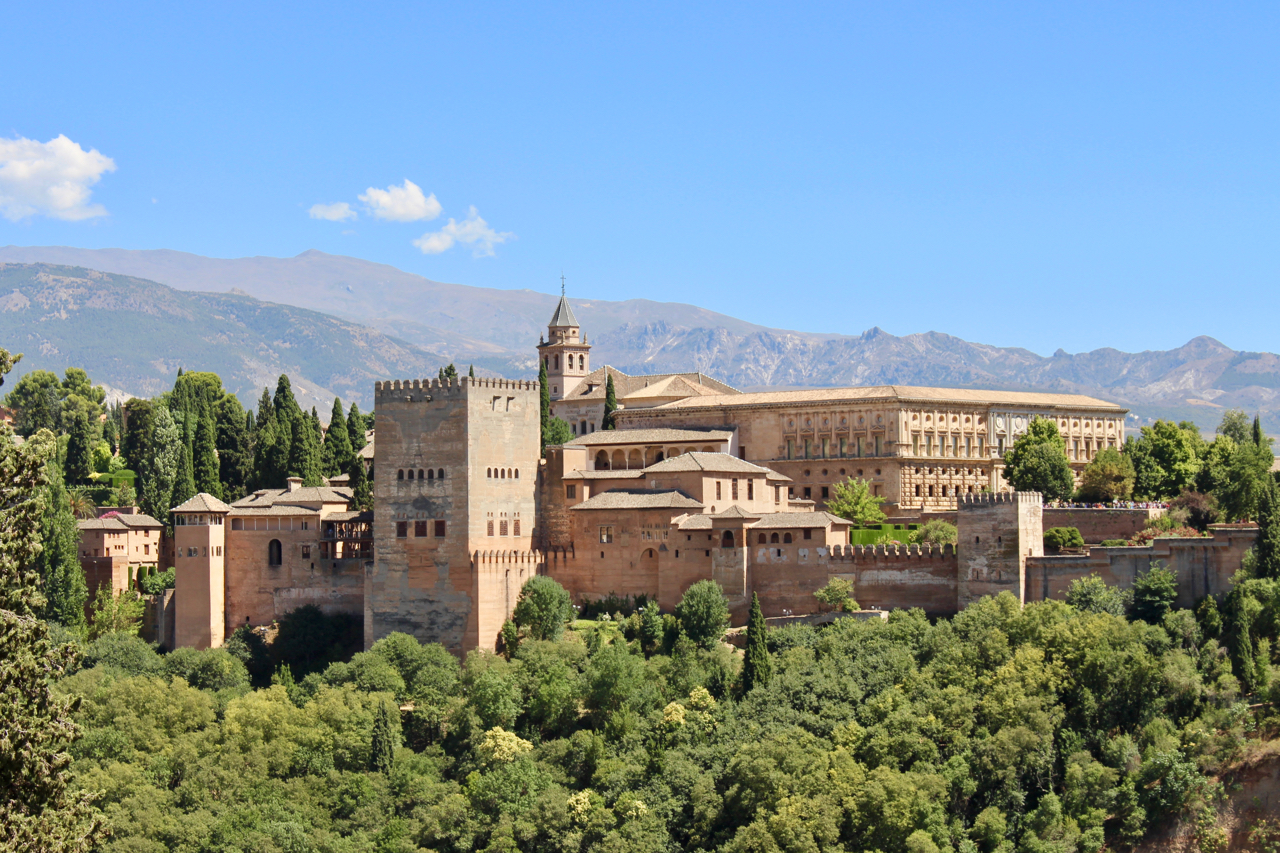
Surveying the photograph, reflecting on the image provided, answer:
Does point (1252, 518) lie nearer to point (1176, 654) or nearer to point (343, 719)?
point (1176, 654)

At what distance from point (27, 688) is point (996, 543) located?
146ft

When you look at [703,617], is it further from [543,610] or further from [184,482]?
[184,482]

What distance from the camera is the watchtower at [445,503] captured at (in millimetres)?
70375

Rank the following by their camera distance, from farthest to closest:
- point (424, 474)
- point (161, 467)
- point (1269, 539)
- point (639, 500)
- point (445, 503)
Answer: point (161, 467) → point (639, 500) → point (424, 474) → point (445, 503) → point (1269, 539)

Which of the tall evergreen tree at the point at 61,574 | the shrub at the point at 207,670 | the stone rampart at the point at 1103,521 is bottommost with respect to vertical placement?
the shrub at the point at 207,670

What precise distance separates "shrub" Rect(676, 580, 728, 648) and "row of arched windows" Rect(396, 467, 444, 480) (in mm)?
13059

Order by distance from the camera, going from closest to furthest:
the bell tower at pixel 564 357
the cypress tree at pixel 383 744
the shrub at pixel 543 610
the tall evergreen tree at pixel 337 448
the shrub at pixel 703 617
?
the cypress tree at pixel 383 744 < the shrub at pixel 703 617 < the shrub at pixel 543 610 < the tall evergreen tree at pixel 337 448 < the bell tower at pixel 564 357

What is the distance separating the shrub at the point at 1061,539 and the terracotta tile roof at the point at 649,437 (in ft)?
80.1

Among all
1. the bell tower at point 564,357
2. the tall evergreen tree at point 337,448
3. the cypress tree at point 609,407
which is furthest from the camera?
the bell tower at point 564,357

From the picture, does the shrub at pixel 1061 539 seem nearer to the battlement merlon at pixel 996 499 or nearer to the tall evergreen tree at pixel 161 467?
the battlement merlon at pixel 996 499

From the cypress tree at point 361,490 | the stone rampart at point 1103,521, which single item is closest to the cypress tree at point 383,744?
the cypress tree at point 361,490

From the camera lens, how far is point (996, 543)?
65688mm

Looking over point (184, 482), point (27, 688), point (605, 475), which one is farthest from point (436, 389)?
point (27, 688)

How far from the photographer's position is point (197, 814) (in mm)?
59062
